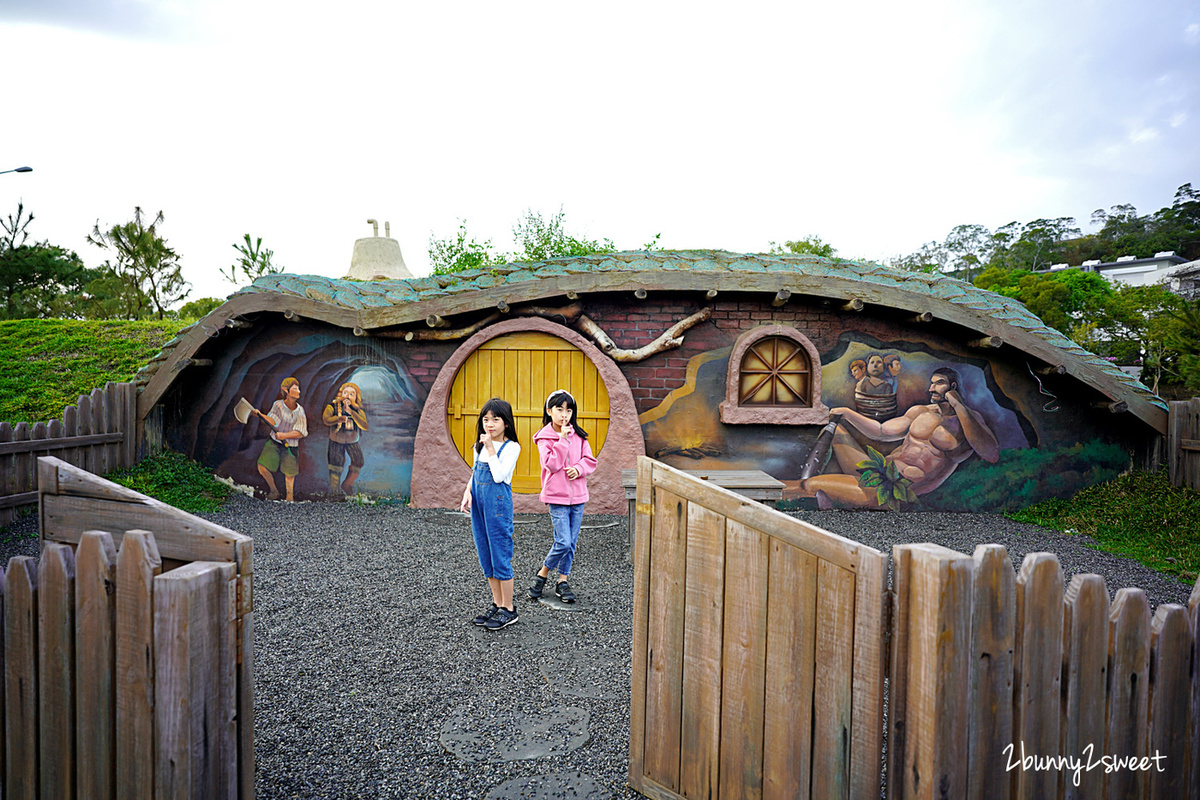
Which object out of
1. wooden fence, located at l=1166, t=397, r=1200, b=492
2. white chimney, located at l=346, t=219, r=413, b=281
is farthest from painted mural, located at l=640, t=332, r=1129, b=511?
white chimney, located at l=346, t=219, r=413, b=281

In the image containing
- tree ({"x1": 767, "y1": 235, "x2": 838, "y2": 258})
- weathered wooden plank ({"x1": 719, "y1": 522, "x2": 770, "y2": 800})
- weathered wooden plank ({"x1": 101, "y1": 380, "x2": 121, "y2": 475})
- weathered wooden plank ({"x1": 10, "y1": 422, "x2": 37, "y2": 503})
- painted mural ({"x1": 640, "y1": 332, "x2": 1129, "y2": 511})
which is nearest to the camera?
weathered wooden plank ({"x1": 719, "y1": 522, "x2": 770, "y2": 800})

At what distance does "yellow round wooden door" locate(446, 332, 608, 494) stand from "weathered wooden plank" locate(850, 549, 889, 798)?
6116 mm

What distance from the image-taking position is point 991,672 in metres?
1.64

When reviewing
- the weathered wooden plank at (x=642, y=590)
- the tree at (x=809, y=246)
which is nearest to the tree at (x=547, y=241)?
the tree at (x=809, y=246)

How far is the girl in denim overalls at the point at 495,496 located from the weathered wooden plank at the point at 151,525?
6.41ft

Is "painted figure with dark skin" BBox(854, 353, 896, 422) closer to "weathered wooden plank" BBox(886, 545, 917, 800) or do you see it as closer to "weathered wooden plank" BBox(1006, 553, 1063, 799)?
"weathered wooden plank" BBox(1006, 553, 1063, 799)

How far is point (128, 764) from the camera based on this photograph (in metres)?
1.72

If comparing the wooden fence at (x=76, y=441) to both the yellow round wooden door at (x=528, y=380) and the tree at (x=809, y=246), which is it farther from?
the tree at (x=809, y=246)

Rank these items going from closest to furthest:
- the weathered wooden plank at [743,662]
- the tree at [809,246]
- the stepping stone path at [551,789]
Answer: the weathered wooden plank at [743,662], the stepping stone path at [551,789], the tree at [809,246]

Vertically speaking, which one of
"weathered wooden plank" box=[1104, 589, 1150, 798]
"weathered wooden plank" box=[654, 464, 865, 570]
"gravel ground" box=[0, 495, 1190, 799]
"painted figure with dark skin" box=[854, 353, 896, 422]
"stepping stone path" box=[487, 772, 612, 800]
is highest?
"painted figure with dark skin" box=[854, 353, 896, 422]

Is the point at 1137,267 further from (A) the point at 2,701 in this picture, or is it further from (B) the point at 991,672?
(A) the point at 2,701

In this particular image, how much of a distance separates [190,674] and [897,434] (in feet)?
25.5

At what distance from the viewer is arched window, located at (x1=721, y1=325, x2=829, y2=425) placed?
768 centimetres

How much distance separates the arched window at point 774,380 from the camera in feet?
25.2
